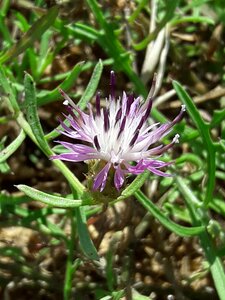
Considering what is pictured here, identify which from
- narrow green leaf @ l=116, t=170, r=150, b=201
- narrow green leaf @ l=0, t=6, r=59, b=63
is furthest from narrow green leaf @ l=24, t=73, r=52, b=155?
narrow green leaf @ l=0, t=6, r=59, b=63

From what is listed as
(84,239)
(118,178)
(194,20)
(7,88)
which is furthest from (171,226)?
(194,20)

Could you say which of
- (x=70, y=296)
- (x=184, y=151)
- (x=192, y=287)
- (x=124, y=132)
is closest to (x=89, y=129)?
(x=124, y=132)

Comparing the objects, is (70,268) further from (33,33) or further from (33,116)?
(33,33)

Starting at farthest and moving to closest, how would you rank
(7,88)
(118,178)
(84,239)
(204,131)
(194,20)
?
(194,20)
(204,131)
(7,88)
(84,239)
(118,178)

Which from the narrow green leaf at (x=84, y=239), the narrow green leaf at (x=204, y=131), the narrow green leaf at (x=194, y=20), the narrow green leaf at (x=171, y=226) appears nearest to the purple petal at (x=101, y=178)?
the narrow green leaf at (x=84, y=239)

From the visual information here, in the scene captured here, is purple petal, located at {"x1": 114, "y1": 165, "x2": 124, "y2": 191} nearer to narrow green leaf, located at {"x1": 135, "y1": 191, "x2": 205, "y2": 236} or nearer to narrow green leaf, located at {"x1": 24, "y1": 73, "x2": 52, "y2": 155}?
narrow green leaf, located at {"x1": 24, "y1": 73, "x2": 52, "y2": 155}

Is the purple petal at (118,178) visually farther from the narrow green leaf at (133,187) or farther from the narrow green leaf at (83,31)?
the narrow green leaf at (83,31)

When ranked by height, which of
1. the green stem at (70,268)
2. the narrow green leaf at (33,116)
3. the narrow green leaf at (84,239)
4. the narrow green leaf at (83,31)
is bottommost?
the green stem at (70,268)
